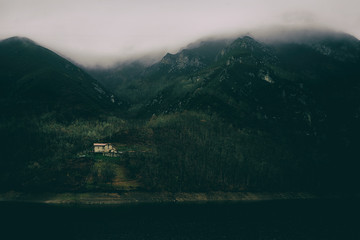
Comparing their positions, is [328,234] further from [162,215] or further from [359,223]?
[162,215]

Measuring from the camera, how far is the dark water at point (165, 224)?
137 m

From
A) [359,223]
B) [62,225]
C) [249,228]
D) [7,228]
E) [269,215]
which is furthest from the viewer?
[269,215]

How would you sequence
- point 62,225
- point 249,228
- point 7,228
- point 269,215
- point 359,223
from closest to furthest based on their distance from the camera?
point 7,228 → point 62,225 → point 249,228 → point 359,223 → point 269,215

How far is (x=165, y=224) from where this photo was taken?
158000mm

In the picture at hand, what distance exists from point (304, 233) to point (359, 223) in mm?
52320

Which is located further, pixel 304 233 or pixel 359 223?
pixel 359 223

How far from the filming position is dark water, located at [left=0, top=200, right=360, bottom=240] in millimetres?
137125

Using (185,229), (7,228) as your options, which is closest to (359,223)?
(185,229)

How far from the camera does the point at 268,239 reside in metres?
140

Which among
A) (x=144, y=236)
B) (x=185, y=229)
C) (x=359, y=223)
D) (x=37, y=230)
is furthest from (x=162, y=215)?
(x=359, y=223)

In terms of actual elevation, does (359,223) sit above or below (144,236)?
below

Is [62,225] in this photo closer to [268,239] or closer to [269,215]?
[268,239]

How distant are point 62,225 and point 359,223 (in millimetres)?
166959

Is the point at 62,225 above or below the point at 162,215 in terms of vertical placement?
above
